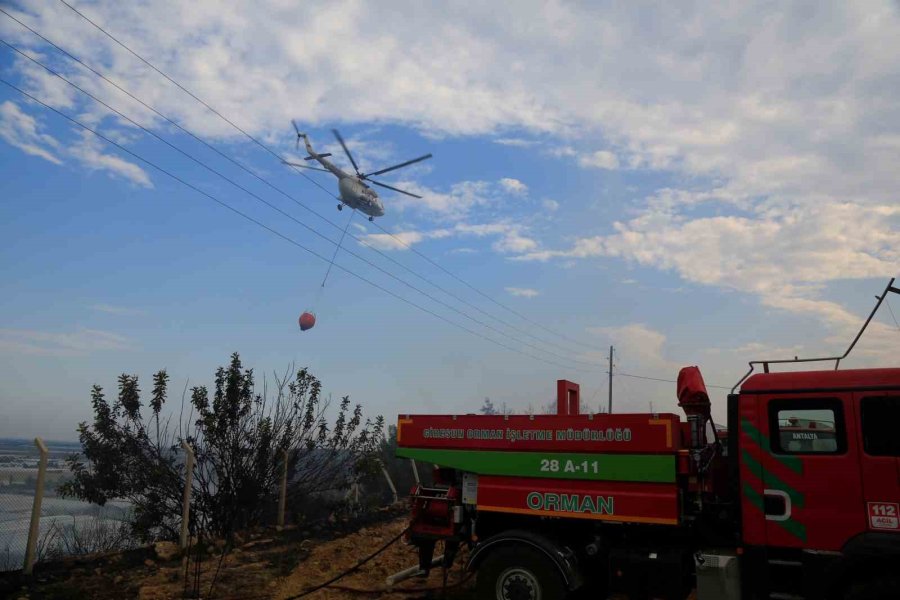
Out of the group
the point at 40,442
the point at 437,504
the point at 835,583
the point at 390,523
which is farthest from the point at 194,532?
the point at 835,583

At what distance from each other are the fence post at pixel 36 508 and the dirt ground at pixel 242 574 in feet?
0.88

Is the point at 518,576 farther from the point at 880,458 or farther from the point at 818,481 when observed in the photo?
the point at 880,458

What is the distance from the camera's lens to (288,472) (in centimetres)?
1482

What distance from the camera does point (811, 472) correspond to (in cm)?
583

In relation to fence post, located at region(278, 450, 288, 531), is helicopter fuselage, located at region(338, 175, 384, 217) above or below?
above

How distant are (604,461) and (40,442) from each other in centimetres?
824

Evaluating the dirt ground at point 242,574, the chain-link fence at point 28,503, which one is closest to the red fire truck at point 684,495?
the dirt ground at point 242,574

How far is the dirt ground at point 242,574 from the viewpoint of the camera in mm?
8352

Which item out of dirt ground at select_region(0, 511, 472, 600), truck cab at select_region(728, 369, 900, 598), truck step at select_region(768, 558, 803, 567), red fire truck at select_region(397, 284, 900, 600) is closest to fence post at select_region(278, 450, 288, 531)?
dirt ground at select_region(0, 511, 472, 600)

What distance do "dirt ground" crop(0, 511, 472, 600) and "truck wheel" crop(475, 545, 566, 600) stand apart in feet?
4.40

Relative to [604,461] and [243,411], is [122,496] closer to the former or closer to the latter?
[243,411]

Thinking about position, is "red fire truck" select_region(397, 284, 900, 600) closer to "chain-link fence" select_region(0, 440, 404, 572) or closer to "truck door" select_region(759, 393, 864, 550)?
"truck door" select_region(759, 393, 864, 550)

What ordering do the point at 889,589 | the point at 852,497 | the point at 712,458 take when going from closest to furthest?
the point at 889,589 → the point at 852,497 → the point at 712,458

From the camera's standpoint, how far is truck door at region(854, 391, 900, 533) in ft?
17.9
